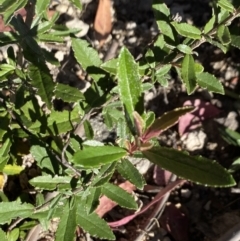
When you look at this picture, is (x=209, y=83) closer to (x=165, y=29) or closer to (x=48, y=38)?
(x=165, y=29)

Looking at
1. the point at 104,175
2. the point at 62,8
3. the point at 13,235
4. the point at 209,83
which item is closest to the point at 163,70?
the point at 209,83

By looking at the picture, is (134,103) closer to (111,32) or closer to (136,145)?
(136,145)

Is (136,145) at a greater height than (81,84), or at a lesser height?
greater

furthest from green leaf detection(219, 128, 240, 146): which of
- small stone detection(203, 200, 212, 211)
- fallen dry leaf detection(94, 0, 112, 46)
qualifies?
fallen dry leaf detection(94, 0, 112, 46)

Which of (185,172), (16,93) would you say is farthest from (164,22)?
(185,172)

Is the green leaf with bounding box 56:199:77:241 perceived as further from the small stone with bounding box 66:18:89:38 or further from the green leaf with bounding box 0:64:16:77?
→ the small stone with bounding box 66:18:89:38

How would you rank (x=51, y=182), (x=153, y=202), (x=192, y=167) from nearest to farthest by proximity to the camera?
(x=192, y=167) < (x=51, y=182) < (x=153, y=202)
